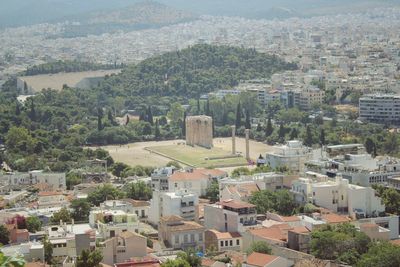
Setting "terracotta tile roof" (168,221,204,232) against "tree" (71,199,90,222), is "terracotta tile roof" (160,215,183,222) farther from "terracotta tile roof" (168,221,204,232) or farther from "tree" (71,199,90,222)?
"tree" (71,199,90,222)

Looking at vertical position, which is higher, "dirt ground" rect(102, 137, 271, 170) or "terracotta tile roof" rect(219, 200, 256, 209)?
"terracotta tile roof" rect(219, 200, 256, 209)

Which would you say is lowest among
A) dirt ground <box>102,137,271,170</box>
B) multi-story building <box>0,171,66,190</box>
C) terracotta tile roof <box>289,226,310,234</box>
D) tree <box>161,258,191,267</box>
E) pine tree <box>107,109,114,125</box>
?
dirt ground <box>102,137,271,170</box>

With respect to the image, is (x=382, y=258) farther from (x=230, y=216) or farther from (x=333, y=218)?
(x=230, y=216)

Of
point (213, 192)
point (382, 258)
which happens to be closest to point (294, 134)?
point (213, 192)

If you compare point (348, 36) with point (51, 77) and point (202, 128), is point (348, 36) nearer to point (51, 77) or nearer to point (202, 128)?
point (51, 77)

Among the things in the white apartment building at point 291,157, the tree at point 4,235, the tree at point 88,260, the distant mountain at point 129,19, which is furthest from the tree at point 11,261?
the distant mountain at point 129,19

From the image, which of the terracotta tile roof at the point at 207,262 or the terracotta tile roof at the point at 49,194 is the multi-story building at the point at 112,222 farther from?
the terracotta tile roof at the point at 49,194

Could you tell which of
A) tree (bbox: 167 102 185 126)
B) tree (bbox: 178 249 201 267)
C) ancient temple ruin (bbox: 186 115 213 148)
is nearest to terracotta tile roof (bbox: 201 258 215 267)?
tree (bbox: 178 249 201 267)
